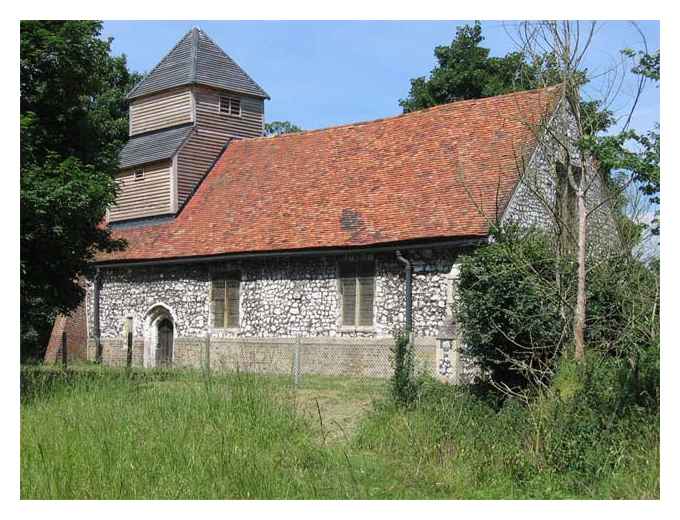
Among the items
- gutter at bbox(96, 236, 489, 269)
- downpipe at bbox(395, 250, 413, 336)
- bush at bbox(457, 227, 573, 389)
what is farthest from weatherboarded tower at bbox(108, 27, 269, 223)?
bush at bbox(457, 227, 573, 389)

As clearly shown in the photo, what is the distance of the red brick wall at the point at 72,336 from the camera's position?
92.8 ft

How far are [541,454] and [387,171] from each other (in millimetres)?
13307

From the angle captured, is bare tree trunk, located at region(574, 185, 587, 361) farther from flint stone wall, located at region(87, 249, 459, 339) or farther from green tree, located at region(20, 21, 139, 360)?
green tree, located at region(20, 21, 139, 360)

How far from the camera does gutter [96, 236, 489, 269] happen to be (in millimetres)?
19938

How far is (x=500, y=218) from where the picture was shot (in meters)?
19.9

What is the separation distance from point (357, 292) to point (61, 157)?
8369 millimetres

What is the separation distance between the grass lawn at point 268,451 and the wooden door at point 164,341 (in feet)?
39.2

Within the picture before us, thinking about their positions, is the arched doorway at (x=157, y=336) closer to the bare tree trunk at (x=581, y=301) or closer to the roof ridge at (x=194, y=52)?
the roof ridge at (x=194, y=52)

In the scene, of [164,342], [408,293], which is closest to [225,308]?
[164,342]

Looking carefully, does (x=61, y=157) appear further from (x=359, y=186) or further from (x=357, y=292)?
(x=359, y=186)

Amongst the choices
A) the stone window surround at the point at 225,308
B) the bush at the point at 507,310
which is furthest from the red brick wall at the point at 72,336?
the bush at the point at 507,310

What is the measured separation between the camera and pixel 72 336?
2861 cm

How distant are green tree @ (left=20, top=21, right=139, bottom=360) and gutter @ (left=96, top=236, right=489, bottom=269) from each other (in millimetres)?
5884

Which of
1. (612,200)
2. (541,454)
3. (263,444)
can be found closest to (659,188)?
(612,200)
